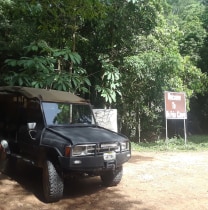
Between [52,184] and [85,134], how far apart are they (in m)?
1.04

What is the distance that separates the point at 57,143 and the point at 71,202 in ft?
3.28

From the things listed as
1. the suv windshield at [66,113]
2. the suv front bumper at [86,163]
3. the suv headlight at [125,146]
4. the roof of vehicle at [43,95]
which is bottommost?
the suv front bumper at [86,163]

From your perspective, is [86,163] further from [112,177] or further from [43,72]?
[43,72]

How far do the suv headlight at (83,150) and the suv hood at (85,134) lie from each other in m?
0.08

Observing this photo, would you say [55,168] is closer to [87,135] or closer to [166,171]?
[87,135]

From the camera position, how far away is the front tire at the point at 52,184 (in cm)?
505

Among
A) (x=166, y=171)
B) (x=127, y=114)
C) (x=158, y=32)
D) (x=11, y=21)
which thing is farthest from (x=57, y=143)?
(x=127, y=114)

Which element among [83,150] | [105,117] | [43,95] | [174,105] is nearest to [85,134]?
[83,150]

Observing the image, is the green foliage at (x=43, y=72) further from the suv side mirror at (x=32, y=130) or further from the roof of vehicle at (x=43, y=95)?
the suv side mirror at (x=32, y=130)

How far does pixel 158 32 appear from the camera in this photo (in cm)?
1176

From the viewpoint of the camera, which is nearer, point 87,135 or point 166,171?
point 87,135

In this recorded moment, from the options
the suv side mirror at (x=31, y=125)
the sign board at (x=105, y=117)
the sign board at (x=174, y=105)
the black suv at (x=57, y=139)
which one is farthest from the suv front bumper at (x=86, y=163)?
the sign board at (x=174, y=105)

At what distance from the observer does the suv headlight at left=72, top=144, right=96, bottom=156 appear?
4996mm

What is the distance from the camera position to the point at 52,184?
5.06m
